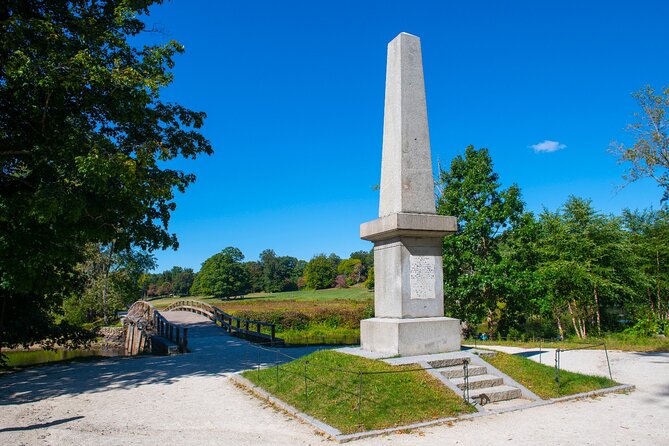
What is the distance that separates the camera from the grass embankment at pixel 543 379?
823 centimetres

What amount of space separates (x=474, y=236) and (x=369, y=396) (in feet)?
46.5

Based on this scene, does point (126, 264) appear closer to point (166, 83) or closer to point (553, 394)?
point (166, 83)

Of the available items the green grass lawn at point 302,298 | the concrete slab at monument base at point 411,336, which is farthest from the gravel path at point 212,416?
the green grass lawn at point 302,298

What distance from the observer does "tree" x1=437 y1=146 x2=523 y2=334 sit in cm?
1967

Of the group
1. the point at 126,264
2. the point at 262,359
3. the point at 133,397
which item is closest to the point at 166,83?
the point at 133,397

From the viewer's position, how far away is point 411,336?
28.3ft

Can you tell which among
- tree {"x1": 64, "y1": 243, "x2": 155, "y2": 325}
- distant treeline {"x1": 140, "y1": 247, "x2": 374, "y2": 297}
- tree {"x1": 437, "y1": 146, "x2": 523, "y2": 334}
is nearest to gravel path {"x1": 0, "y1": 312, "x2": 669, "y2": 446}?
tree {"x1": 437, "y1": 146, "x2": 523, "y2": 334}

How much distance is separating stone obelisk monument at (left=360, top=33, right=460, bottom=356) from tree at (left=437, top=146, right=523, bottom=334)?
35.3 feet

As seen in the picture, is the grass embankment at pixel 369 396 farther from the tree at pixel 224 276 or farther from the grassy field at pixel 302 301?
the tree at pixel 224 276

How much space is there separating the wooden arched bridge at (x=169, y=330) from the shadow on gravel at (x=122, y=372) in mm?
2175

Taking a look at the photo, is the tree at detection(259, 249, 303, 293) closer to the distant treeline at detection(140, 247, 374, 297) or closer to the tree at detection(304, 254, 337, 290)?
the distant treeline at detection(140, 247, 374, 297)

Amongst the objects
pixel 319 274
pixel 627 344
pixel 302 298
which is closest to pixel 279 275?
pixel 319 274

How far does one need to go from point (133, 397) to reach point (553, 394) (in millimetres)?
8269

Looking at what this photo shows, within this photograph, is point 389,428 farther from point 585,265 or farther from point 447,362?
point 585,265
